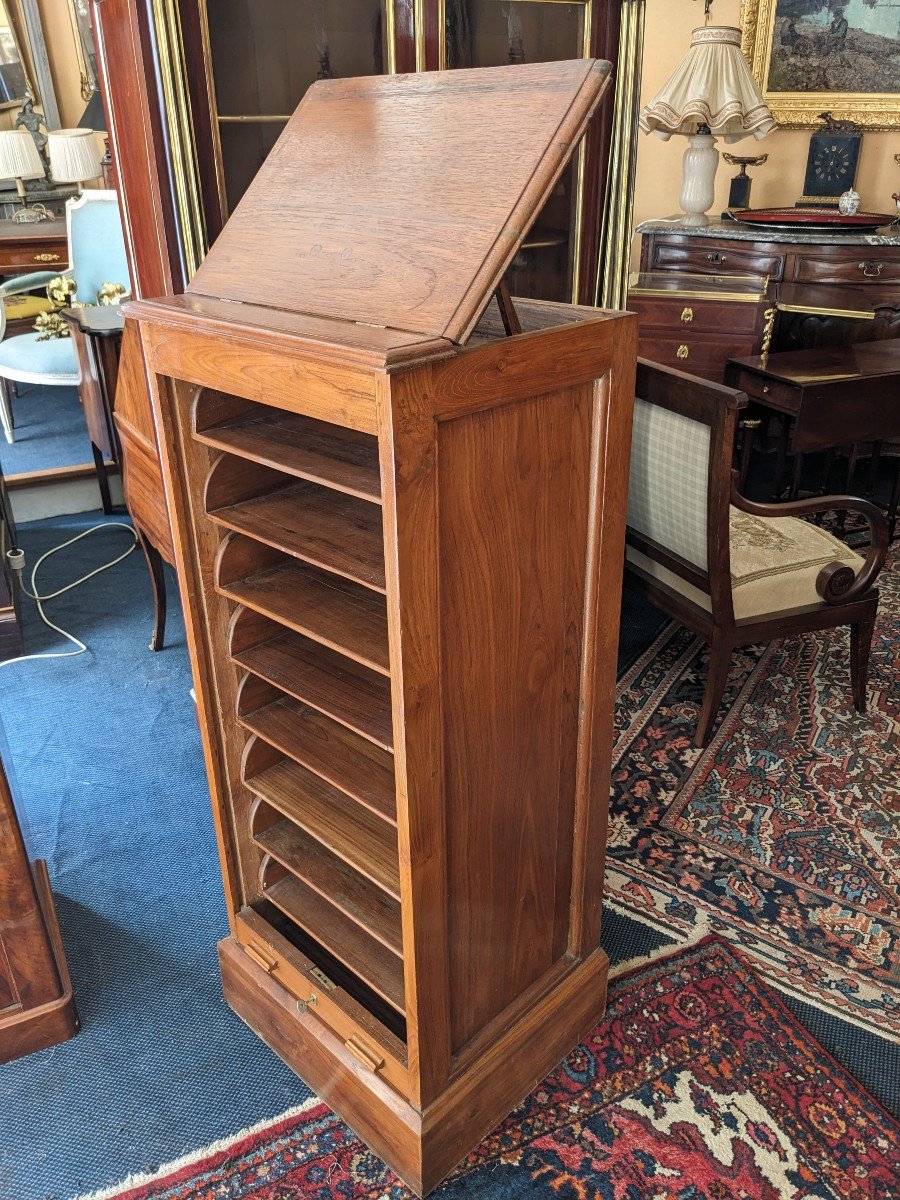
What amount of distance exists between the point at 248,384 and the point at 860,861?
5.82 feet

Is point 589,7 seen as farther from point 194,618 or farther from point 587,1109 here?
point 587,1109

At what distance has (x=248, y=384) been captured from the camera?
3.83ft

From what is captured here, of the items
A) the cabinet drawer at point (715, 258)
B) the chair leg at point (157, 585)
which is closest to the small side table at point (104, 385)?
A: the chair leg at point (157, 585)

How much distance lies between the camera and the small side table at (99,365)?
3.20m

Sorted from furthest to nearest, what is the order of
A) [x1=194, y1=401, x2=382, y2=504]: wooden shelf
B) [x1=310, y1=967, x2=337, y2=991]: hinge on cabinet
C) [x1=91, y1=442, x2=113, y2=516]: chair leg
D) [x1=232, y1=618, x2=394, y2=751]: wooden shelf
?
[x1=91, y1=442, x2=113, y2=516]: chair leg, [x1=310, y1=967, x2=337, y2=991]: hinge on cabinet, [x1=232, y1=618, x2=394, y2=751]: wooden shelf, [x1=194, y1=401, x2=382, y2=504]: wooden shelf

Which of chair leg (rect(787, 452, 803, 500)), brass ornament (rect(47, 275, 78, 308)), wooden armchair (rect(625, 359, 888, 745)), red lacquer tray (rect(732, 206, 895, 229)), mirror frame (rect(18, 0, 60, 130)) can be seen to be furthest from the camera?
mirror frame (rect(18, 0, 60, 130))

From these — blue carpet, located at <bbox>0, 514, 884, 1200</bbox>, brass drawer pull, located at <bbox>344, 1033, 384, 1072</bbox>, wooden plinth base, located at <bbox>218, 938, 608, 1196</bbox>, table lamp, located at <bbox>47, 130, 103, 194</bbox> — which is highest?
table lamp, located at <bbox>47, 130, 103, 194</bbox>

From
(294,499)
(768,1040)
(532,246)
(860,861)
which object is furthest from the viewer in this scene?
(532,246)

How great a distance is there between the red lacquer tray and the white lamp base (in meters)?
0.22

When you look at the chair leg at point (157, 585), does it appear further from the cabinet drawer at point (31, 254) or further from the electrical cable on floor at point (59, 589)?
the cabinet drawer at point (31, 254)

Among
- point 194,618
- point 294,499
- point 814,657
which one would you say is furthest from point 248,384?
Answer: point 814,657

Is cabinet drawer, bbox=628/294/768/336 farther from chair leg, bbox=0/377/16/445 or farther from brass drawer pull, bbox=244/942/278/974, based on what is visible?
chair leg, bbox=0/377/16/445

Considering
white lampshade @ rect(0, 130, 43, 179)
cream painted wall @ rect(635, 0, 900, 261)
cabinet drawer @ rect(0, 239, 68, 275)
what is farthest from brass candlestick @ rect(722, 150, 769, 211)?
white lampshade @ rect(0, 130, 43, 179)

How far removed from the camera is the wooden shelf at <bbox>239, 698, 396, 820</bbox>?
136cm
